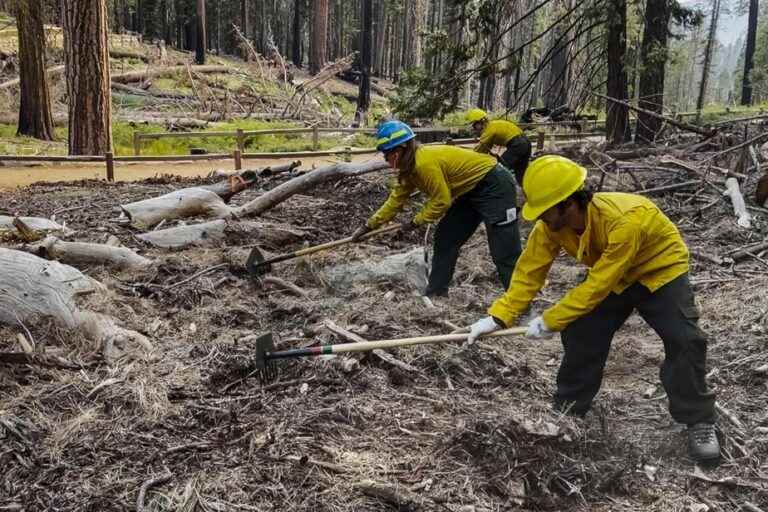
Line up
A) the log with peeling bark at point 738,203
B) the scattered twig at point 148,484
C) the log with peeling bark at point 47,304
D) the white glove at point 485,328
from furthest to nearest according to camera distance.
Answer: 1. the log with peeling bark at point 738,203
2. the log with peeling bark at point 47,304
3. the white glove at point 485,328
4. the scattered twig at point 148,484

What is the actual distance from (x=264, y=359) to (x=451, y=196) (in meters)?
2.29

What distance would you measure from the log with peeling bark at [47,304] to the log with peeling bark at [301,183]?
11.7 feet

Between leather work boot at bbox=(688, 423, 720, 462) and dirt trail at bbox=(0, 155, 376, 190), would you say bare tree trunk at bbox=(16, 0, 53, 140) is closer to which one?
dirt trail at bbox=(0, 155, 376, 190)

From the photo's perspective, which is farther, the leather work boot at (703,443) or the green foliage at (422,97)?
the green foliage at (422,97)

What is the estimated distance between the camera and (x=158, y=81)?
25.9m

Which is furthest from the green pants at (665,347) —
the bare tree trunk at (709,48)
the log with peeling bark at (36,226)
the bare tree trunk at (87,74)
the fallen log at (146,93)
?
the bare tree trunk at (709,48)

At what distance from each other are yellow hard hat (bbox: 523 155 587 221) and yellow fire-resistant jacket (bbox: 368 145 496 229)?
225 cm

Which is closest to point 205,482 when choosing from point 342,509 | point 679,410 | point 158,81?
point 342,509

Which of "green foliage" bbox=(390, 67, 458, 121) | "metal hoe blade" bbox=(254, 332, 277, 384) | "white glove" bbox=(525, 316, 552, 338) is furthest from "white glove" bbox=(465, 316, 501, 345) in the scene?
"green foliage" bbox=(390, 67, 458, 121)

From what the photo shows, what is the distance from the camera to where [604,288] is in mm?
3006

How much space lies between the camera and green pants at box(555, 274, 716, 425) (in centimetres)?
314

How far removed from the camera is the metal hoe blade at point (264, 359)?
3891mm

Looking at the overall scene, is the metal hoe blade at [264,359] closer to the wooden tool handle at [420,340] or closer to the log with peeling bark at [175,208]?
the wooden tool handle at [420,340]

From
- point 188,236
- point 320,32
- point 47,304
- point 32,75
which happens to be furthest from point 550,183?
point 320,32
